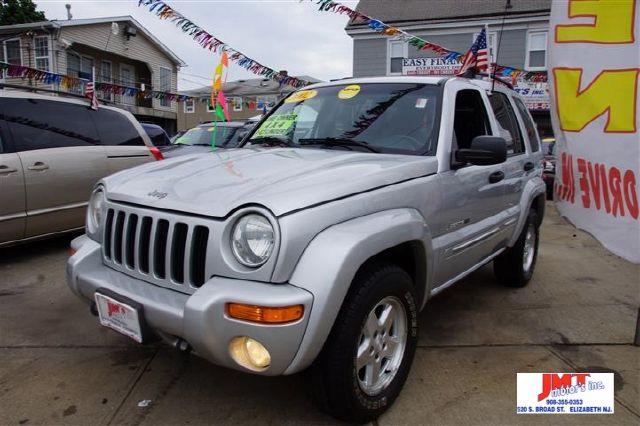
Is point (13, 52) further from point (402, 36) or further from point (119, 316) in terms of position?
point (119, 316)

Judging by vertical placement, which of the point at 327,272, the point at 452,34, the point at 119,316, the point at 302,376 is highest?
the point at 452,34

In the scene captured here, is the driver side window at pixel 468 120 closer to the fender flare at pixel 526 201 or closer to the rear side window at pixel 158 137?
the fender flare at pixel 526 201

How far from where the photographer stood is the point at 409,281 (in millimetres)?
2520

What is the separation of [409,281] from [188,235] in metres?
1.11

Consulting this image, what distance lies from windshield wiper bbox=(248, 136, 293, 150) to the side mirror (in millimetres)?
1216

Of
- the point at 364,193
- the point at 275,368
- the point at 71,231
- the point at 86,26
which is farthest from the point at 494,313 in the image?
the point at 86,26

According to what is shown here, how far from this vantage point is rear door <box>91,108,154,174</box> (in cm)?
569

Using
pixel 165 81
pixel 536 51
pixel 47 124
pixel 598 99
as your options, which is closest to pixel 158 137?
pixel 47 124

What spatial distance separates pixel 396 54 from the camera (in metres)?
18.3

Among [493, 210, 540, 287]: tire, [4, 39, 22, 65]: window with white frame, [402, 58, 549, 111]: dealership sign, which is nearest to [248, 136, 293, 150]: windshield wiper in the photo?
[493, 210, 540, 287]: tire

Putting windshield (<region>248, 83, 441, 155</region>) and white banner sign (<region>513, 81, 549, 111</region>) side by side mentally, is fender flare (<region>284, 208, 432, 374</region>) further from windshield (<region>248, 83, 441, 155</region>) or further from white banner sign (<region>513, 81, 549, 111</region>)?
white banner sign (<region>513, 81, 549, 111</region>)

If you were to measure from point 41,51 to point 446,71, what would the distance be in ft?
51.4

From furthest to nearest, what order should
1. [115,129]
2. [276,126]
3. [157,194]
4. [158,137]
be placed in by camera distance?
[158,137] < [115,129] < [276,126] < [157,194]

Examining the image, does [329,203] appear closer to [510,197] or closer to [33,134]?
[510,197]
